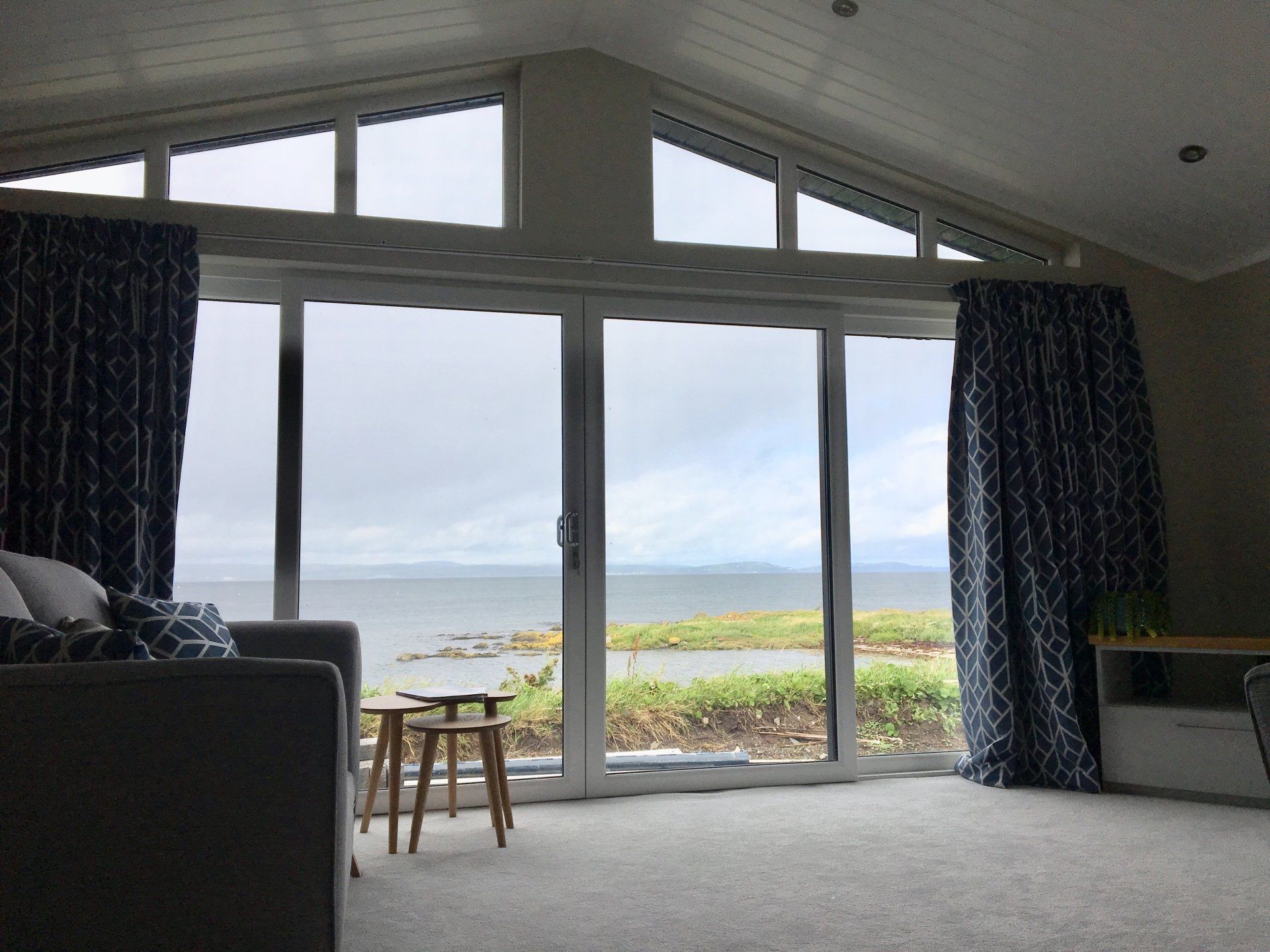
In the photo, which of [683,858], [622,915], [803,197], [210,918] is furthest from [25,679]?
[803,197]

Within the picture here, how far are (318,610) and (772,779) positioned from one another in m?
A: 1.92

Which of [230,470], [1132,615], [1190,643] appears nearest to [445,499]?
[230,470]

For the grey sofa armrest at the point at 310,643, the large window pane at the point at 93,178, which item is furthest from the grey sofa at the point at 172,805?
the large window pane at the point at 93,178

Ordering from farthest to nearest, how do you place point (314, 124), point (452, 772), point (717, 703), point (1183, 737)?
point (717, 703) < point (314, 124) < point (1183, 737) < point (452, 772)

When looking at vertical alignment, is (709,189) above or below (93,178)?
above

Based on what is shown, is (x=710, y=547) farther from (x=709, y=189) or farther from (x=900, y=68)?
(x=900, y=68)

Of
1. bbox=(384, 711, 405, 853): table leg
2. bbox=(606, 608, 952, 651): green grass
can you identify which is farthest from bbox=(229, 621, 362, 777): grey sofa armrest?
bbox=(606, 608, 952, 651): green grass

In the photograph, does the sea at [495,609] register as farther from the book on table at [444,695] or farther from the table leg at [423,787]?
the table leg at [423,787]

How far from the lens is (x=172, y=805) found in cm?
138

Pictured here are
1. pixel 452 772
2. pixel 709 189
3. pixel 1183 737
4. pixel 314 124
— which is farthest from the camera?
pixel 709 189

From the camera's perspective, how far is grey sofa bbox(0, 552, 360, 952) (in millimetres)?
1336

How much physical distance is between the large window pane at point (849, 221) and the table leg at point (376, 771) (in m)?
2.62

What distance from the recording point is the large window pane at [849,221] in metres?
4.26

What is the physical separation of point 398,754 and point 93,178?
2395mm
